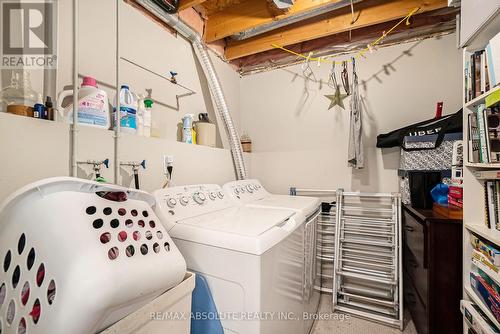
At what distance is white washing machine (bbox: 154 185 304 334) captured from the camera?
788mm

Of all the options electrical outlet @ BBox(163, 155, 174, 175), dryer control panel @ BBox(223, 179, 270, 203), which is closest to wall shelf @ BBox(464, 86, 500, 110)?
dryer control panel @ BBox(223, 179, 270, 203)

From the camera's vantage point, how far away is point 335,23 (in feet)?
5.90

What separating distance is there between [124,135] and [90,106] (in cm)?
19

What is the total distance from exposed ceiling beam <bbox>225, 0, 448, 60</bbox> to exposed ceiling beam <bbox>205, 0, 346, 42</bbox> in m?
0.32

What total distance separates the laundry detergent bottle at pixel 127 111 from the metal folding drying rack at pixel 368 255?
1764 mm

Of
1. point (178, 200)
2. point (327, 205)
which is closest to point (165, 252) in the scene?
point (178, 200)

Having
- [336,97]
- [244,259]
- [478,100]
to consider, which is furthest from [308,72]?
[244,259]

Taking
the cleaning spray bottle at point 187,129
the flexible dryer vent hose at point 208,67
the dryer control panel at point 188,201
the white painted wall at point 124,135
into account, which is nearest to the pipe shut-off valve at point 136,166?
the white painted wall at point 124,135

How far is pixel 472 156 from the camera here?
1.08 meters

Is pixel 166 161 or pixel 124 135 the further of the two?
pixel 166 161

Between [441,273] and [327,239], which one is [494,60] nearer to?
[441,273]

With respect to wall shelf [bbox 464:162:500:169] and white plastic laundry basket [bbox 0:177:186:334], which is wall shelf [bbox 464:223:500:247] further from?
Answer: white plastic laundry basket [bbox 0:177:186:334]

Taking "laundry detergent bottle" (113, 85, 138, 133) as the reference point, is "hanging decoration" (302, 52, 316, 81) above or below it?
above

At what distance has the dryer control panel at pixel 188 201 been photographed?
41.4 inches
